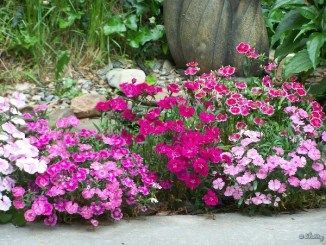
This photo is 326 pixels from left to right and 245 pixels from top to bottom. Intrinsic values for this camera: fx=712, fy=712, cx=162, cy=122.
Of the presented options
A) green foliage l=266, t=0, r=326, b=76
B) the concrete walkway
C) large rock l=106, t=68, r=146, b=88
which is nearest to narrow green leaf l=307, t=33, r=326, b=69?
green foliage l=266, t=0, r=326, b=76

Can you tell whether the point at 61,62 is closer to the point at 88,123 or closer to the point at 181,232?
the point at 88,123

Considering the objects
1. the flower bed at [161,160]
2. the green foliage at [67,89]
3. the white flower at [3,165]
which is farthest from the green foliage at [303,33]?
the white flower at [3,165]

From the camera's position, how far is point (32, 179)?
329 centimetres

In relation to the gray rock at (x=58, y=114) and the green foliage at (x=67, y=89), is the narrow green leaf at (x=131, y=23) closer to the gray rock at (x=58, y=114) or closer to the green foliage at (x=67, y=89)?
the green foliage at (x=67, y=89)

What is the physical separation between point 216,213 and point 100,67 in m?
2.33

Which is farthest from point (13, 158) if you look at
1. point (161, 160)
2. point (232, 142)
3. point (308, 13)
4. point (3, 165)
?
point (308, 13)

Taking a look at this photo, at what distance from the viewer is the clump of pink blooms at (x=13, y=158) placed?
3166 mm

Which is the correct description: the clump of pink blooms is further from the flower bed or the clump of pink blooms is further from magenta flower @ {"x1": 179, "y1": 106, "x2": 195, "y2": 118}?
magenta flower @ {"x1": 179, "y1": 106, "x2": 195, "y2": 118}

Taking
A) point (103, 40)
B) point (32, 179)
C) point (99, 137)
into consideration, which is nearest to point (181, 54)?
point (103, 40)

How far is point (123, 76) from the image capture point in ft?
17.2

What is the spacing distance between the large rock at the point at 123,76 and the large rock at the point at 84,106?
51cm

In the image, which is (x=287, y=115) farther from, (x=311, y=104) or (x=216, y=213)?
(x=216, y=213)

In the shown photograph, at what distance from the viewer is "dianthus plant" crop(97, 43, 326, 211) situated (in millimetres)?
3398

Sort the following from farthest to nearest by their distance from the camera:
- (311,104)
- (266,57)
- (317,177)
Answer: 1. (266,57)
2. (311,104)
3. (317,177)
